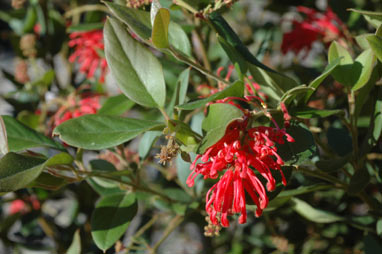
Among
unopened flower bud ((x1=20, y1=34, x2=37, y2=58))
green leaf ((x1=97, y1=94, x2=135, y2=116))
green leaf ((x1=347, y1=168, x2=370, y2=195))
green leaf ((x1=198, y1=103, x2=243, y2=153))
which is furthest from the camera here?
unopened flower bud ((x1=20, y1=34, x2=37, y2=58))

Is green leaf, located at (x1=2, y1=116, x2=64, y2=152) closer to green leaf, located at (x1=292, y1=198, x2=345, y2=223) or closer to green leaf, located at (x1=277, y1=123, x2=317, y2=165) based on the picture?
green leaf, located at (x1=277, y1=123, x2=317, y2=165)

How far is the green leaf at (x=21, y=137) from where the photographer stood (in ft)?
2.20

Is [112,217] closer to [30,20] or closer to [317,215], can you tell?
[317,215]

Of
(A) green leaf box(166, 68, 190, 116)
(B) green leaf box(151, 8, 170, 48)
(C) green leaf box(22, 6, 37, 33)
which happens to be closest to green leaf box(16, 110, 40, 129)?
(C) green leaf box(22, 6, 37, 33)

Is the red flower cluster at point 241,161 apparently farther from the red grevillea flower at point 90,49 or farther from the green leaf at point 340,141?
the red grevillea flower at point 90,49

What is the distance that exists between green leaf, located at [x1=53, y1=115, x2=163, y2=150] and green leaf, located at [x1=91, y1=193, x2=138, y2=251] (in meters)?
0.19

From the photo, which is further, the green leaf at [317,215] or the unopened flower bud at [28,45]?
the unopened flower bud at [28,45]

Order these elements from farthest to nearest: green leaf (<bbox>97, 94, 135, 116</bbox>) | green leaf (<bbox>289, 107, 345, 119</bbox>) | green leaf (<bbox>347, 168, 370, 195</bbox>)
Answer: green leaf (<bbox>97, 94, 135, 116</bbox>) < green leaf (<bbox>347, 168, 370, 195</bbox>) < green leaf (<bbox>289, 107, 345, 119</bbox>)

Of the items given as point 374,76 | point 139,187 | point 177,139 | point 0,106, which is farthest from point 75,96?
point 0,106

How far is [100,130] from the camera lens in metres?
0.61

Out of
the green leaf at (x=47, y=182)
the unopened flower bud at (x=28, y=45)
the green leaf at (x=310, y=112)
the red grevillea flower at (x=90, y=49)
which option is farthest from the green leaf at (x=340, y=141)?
the unopened flower bud at (x=28, y=45)

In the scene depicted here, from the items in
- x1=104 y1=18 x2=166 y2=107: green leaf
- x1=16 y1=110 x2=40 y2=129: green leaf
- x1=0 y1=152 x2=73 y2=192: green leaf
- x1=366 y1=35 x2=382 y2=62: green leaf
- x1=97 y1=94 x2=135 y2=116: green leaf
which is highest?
x1=366 y1=35 x2=382 y2=62: green leaf

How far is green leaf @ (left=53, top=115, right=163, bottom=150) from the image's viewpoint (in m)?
0.58

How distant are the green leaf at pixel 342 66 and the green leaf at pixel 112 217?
0.39m
